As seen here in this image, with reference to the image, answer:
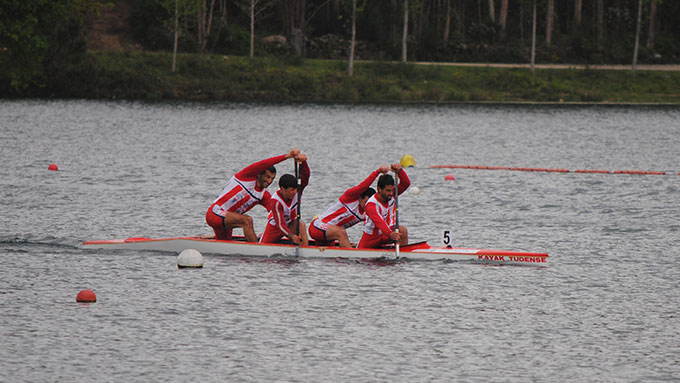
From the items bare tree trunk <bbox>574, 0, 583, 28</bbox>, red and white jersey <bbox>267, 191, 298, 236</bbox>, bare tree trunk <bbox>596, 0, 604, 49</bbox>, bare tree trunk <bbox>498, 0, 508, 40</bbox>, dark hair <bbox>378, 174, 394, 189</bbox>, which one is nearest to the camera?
dark hair <bbox>378, 174, 394, 189</bbox>

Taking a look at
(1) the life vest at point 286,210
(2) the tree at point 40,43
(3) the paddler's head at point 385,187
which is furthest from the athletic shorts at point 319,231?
(2) the tree at point 40,43

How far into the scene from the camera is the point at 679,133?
5897cm

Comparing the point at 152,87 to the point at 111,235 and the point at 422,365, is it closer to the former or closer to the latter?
the point at 111,235

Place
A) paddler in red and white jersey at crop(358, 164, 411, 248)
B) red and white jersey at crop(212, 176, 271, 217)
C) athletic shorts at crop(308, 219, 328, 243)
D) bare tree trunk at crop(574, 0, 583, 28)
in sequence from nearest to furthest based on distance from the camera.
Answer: paddler in red and white jersey at crop(358, 164, 411, 248) < athletic shorts at crop(308, 219, 328, 243) < red and white jersey at crop(212, 176, 271, 217) < bare tree trunk at crop(574, 0, 583, 28)

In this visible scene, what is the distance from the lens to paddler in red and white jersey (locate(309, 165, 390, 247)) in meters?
20.0

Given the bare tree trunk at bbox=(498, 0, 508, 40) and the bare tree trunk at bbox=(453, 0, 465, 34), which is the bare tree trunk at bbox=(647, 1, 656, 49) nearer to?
the bare tree trunk at bbox=(498, 0, 508, 40)

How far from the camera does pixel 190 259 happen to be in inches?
794

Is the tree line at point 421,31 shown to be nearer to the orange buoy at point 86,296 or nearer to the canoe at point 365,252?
the canoe at point 365,252

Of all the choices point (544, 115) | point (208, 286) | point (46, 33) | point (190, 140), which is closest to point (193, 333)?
point (208, 286)

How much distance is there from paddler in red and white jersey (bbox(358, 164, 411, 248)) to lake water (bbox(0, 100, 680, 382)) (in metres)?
0.63

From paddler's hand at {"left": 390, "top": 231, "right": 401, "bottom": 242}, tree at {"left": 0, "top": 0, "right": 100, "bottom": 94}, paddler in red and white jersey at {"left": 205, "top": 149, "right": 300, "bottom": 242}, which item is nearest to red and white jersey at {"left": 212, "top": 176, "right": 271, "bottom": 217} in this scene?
paddler in red and white jersey at {"left": 205, "top": 149, "right": 300, "bottom": 242}

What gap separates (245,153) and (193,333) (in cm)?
3277

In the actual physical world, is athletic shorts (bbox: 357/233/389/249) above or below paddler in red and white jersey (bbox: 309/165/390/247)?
below

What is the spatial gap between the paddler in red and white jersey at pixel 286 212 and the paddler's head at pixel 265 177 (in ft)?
0.71
